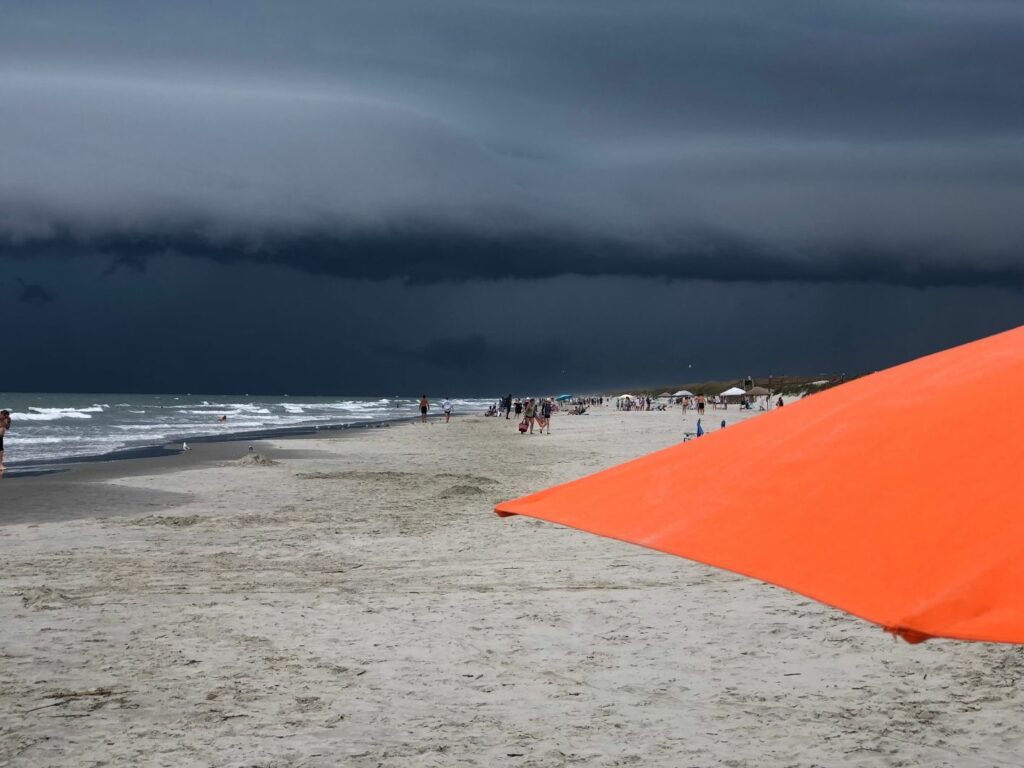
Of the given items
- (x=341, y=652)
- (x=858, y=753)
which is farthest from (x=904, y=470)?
(x=341, y=652)

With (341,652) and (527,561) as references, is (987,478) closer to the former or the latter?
(341,652)

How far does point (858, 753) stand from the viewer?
17.9ft

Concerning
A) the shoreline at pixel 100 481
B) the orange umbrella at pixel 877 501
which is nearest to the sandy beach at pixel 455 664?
the orange umbrella at pixel 877 501

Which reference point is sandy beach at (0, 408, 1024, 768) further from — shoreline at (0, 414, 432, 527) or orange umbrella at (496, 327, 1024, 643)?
shoreline at (0, 414, 432, 527)

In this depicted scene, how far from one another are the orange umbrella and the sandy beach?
11.1 ft

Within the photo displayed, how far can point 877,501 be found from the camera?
78.5 inches

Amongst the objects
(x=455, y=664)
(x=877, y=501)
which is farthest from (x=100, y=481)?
(x=877, y=501)

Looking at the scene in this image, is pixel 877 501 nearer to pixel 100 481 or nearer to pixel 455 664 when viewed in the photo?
pixel 455 664

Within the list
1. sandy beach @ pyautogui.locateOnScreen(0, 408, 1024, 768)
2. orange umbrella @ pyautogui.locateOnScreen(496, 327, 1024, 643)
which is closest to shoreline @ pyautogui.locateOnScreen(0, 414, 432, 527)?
sandy beach @ pyautogui.locateOnScreen(0, 408, 1024, 768)

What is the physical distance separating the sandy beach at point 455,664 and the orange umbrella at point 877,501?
3397 millimetres

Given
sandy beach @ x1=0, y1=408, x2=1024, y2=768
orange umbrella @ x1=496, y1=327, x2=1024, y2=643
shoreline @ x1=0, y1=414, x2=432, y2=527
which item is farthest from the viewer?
shoreline @ x1=0, y1=414, x2=432, y2=527

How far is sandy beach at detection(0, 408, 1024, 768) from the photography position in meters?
5.60

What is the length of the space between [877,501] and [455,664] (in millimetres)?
5508

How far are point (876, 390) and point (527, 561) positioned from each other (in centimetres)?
856
